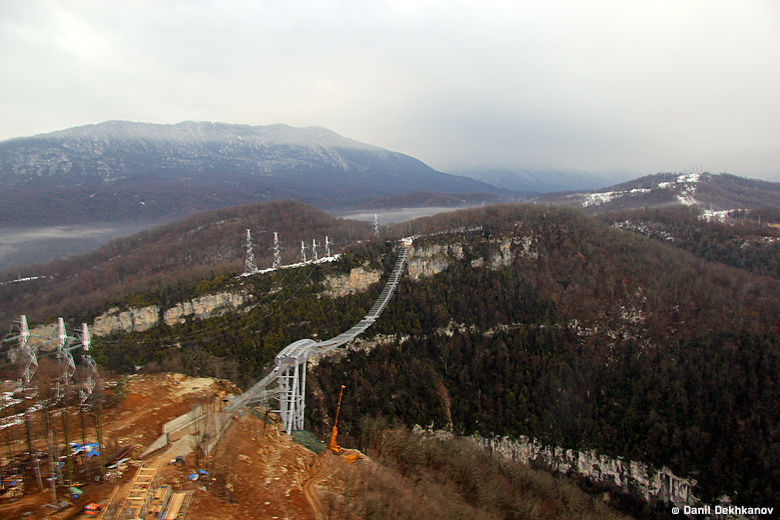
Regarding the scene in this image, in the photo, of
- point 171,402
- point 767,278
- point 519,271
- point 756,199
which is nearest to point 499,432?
point 519,271

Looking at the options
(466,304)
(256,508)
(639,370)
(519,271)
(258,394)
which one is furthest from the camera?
(519,271)

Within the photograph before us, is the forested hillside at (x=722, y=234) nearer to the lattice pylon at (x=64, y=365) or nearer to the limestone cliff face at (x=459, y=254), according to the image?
the limestone cliff face at (x=459, y=254)

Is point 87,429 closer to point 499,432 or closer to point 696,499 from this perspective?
point 499,432

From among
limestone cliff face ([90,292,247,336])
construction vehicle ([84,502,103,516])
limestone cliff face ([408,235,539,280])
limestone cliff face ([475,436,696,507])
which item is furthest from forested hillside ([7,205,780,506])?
construction vehicle ([84,502,103,516])

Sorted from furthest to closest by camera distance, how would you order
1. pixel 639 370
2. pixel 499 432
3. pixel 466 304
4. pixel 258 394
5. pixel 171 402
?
pixel 466 304 < pixel 639 370 < pixel 499 432 < pixel 258 394 < pixel 171 402

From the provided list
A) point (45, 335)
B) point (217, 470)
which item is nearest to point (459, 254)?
point (217, 470)

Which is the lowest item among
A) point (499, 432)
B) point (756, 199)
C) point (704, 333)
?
point (499, 432)

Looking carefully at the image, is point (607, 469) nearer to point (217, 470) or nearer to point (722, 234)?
point (217, 470)
